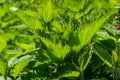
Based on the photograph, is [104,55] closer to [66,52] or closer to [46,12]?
[66,52]

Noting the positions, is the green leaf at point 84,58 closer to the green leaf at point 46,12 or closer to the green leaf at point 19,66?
the green leaf at point 19,66

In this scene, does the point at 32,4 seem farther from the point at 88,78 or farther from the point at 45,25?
the point at 88,78

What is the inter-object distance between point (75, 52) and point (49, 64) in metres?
0.17

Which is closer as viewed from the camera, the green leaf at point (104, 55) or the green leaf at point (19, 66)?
the green leaf at point (104, 55)

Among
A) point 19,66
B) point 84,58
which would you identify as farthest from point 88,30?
point 19,66

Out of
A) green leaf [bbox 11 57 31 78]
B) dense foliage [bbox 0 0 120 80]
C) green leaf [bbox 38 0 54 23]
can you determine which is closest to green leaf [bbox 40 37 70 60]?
dense foliage [bbox 0 0 120 80]

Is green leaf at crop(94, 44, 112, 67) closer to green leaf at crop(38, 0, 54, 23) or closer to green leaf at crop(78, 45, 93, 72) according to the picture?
green leaf at crop(78, 45, 93, 72)

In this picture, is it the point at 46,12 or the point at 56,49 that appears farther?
the point at 46,12

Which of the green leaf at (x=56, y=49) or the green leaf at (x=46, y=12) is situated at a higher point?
the green leaf at (x=46, y=12)

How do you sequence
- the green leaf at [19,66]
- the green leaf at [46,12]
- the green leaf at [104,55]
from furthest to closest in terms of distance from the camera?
the green leaf at [46,12], the green leaf at [19,66], the green leaf at [104,55]

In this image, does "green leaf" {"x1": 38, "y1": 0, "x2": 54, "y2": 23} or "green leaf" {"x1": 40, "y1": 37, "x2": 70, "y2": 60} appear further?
"green leaf" {"x1": 38, "y1": 0, "x2": 54, "y2": 23}

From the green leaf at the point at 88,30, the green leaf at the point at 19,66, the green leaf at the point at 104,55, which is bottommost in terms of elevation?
the green leaf at the point at 19,66

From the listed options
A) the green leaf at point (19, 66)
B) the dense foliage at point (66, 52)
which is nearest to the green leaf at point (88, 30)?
the dense foliage at point (66, 52)

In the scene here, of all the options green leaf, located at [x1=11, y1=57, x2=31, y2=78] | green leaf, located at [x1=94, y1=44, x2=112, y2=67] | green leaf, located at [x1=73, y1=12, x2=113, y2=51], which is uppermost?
green leaf, located at [x1=73, y1=12, x2=113, y2=51]
